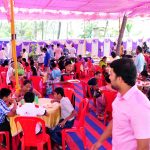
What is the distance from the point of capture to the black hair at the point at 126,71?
2.08m

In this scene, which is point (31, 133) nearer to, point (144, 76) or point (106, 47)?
point (144, 76)

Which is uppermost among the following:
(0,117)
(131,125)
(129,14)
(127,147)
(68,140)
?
(129,14)

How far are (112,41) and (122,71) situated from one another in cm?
2032

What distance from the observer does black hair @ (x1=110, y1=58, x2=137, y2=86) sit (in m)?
2.08

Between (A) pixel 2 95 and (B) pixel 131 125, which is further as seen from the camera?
(A) pixel 2 95

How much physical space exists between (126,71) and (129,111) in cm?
29

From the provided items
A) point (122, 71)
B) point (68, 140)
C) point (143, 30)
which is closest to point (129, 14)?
point (68, 140)

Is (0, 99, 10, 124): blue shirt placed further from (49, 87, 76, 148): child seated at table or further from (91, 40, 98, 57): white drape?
(91, 40, 98, 57): white drape

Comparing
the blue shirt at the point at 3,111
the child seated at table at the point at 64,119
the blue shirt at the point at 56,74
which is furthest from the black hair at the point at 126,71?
the blue shirt at the point at 56,74

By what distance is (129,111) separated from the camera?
2.03 meters

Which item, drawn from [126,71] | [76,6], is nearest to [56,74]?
[76,6]

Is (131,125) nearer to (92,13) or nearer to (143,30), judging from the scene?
(92,13)

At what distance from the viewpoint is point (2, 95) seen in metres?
5.26

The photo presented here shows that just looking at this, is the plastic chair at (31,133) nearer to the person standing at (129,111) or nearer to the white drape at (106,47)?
the person standing at (129,111)
